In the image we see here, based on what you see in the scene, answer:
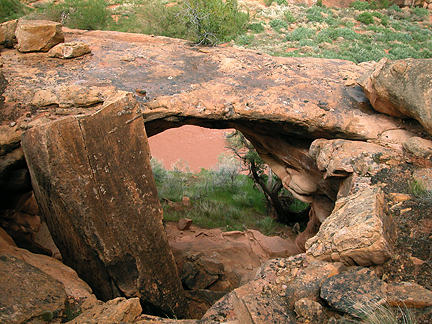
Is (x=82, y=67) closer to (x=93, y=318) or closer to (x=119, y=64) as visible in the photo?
(x=119, y=64)

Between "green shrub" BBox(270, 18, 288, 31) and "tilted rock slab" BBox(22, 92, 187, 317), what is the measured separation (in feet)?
51.7

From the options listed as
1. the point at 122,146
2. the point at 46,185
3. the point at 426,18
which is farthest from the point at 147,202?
the point at 426,18

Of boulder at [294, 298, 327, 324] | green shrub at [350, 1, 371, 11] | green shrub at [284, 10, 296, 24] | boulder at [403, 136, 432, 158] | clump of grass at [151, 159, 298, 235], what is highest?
green shrub at [350, 1, 371, 11]

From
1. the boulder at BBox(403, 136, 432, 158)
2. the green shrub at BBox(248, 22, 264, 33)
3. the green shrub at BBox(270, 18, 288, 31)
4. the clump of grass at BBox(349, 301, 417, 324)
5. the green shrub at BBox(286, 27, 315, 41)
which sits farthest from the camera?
the green shrub at BBox(270, 18, 288, 31)

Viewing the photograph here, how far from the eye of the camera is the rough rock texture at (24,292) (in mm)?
2340

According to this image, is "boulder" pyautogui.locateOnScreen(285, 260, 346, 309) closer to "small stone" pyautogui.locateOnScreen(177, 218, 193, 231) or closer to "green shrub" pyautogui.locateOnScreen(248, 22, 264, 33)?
"small stone" pyautogui.locateOnScreen(177, 218, 193, 231)

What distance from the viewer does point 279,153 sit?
19.6 feet

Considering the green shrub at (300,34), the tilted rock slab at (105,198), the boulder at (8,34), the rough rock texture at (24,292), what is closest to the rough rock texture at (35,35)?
the boulder at (8,34)

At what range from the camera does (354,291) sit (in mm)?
2461

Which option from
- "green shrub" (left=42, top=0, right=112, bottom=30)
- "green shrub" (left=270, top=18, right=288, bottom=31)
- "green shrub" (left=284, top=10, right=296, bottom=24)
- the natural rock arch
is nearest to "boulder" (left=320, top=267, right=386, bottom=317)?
the natural rock arch

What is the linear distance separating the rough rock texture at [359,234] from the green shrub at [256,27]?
1512 cm

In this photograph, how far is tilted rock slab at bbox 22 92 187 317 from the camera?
3068 mm

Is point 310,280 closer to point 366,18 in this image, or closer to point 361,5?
point 366,18

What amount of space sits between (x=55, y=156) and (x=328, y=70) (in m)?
4.67
